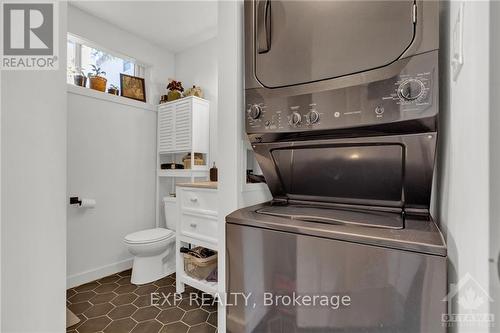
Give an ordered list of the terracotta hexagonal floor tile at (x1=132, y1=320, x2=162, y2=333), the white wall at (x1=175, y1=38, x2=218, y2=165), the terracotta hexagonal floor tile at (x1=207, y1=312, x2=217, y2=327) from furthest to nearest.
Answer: the white wall at (x1=175, y1=38, x2=218, y2=165) → the terracotta hexagonal floor tile at (x1=207, y1=312, x2=217, y2=327) → the terracotta hexagonal floor tile at (x1=132, y1=320, x2=162, y2=333)

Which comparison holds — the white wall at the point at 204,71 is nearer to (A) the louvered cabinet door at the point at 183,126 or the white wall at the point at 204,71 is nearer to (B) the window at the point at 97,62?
(A) the louvered cabinet door at the point at 183,126

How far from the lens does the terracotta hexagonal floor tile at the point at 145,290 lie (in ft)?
7.30

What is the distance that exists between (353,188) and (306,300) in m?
0.45

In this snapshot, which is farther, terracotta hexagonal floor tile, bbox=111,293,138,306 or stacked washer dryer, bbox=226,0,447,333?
terracotta hexagonal floor tile, bbox=111,293,138,306

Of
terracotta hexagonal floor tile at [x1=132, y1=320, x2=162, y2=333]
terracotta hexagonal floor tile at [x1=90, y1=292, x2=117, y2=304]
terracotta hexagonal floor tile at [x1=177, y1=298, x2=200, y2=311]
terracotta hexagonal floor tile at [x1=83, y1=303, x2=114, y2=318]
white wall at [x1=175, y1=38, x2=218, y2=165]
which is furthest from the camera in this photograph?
white wall at [x1=175, y1=38, x2=218, y2=165]

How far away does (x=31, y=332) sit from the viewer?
0.91 meters

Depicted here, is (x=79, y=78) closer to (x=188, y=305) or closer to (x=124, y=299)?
(x=124, y=299)

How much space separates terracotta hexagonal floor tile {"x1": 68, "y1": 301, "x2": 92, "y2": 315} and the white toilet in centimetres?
43

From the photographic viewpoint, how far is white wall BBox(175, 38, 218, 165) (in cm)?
300

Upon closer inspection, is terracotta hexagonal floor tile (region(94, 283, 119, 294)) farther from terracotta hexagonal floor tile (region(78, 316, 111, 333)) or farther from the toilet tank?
the toilet tank

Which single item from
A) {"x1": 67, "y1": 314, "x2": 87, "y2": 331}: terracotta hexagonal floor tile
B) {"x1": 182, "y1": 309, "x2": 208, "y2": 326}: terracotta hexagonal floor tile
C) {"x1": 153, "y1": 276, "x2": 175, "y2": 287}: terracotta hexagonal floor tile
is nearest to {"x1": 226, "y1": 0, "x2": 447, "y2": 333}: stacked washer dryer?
{"x1": 182, "y1": 309, "x2": 208, "y2": 326}: terracotta hexagonal floor tile

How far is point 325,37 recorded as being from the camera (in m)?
0.84

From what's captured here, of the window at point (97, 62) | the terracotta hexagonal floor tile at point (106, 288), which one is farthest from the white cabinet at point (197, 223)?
the window at point (97, 62)

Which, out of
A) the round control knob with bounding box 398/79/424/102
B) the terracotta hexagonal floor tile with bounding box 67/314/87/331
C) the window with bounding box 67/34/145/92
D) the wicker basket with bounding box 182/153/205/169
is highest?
the window with bounding box 67/34/145/92
